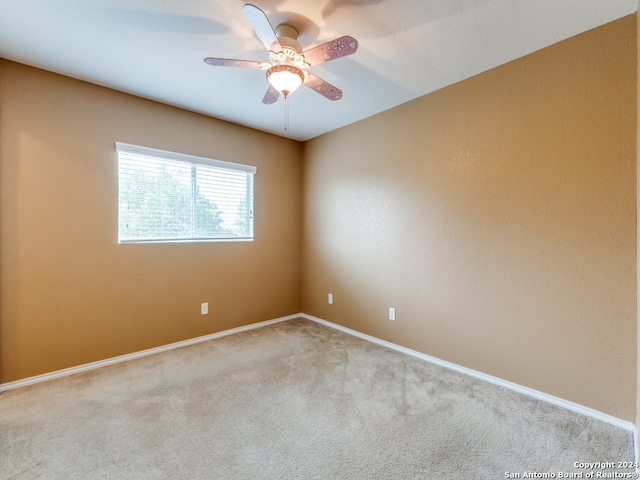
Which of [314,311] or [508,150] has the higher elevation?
A: [508,150]

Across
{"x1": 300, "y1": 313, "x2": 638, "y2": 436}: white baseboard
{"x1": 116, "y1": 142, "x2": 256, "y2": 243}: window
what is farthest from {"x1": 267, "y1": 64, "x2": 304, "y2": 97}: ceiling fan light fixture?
{"x1": 300, "y1": 313, "x2": 638, "y2": 436}: white baseboard

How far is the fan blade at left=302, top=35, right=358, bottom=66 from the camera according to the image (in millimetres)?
1539

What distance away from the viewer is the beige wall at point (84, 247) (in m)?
2.31

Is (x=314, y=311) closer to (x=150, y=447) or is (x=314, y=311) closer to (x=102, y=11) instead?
(x=150, y=447)

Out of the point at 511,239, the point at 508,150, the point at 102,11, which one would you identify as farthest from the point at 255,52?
the point at 511,239

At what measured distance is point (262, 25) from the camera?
5.06ft

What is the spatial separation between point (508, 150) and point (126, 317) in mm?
3571

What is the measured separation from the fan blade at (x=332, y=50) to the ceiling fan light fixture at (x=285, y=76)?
0.10m

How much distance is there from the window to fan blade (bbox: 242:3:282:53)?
1819mm

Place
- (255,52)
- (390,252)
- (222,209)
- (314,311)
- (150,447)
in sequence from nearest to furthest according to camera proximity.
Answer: (150,447)
(255,52)
(390,252)
(222,209)
(314,311)

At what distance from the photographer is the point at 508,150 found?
2.31 metres

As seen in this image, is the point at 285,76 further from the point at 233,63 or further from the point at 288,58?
the point at 233,63

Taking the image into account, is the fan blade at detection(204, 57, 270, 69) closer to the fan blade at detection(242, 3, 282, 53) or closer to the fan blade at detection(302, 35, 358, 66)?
the fan blade at detection(242, 3, 282, 53)

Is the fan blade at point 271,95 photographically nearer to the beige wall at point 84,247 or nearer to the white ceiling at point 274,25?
the white ceiling at point 274,25
